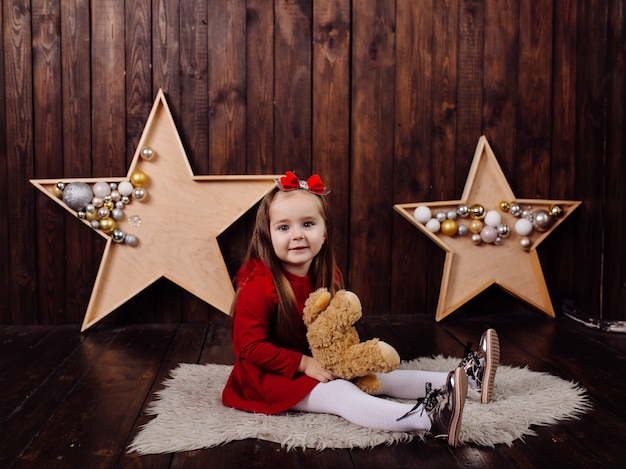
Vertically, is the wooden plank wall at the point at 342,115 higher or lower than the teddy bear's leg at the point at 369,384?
higher

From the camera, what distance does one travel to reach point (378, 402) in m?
1.62

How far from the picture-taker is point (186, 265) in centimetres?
265

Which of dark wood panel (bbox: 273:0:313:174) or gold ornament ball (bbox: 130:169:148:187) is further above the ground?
dark wood panel (bbox: 273:0:313:174)

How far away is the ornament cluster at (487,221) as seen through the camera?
2.75 metres

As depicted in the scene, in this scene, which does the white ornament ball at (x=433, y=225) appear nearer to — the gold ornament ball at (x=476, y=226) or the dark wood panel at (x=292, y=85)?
the gold ornament ball at (x=476, y=226)

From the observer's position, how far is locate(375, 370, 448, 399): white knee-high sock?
71.1 inches

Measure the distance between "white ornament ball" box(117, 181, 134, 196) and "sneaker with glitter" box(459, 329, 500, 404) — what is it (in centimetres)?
146

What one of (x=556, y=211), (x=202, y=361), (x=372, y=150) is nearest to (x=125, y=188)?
(x=202, y=361)

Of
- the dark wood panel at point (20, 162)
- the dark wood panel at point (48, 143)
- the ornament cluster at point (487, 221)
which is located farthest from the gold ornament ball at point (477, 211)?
the dark wood panel at point (20, 162)

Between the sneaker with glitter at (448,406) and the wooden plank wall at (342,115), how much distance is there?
1298 millimetres

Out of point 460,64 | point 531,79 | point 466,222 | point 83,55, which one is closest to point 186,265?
point 83,55

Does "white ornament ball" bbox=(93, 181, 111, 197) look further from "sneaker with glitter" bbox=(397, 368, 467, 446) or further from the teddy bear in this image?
"sneaker with glitter" bbox=(397, 368, 467, 446)

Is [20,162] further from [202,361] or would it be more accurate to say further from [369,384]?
[369,384]

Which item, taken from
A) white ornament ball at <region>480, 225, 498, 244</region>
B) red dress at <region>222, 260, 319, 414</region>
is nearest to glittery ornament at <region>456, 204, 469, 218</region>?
white ornament ball at <region>480, 225, 498, 244</region>
